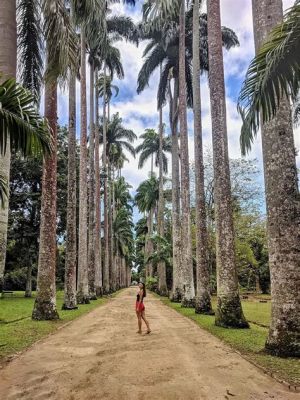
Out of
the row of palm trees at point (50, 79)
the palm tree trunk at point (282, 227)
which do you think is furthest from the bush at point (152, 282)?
the palm tree trunk at point (282, 227)

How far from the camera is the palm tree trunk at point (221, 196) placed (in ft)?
40.3

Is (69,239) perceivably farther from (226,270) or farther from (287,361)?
(287,361)

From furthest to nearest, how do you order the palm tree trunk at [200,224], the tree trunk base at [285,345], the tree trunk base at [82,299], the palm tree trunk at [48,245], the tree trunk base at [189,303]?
the tree trunk base at [82,299]
the tree trunk base at [189,303]
the palm tree trunk at [200,224]
the palm tree trunk at [48,245]
the tree trunk base at [285,345]

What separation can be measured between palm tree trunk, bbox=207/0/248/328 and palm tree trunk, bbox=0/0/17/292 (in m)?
6.94

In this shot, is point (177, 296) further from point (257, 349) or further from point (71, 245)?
point (257, 349)

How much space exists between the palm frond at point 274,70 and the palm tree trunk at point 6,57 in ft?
Result: 16.1

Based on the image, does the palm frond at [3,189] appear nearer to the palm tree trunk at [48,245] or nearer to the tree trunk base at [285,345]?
the tree trunk base at [285,345]

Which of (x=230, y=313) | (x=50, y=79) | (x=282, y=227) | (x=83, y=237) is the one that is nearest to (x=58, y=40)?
(x=50, y=79)

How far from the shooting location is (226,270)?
12.7 m

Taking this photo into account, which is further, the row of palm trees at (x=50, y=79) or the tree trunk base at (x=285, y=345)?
the row of palm trees at (x=50, y=79)

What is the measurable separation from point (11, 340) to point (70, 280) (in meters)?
9.88

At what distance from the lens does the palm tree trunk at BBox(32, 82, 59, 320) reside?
14070 mm

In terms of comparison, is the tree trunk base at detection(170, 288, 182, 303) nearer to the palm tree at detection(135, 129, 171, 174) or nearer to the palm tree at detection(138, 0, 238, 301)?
the palm tree at detection(138, 0, 238, 301)

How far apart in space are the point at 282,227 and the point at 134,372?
3.96 meters
